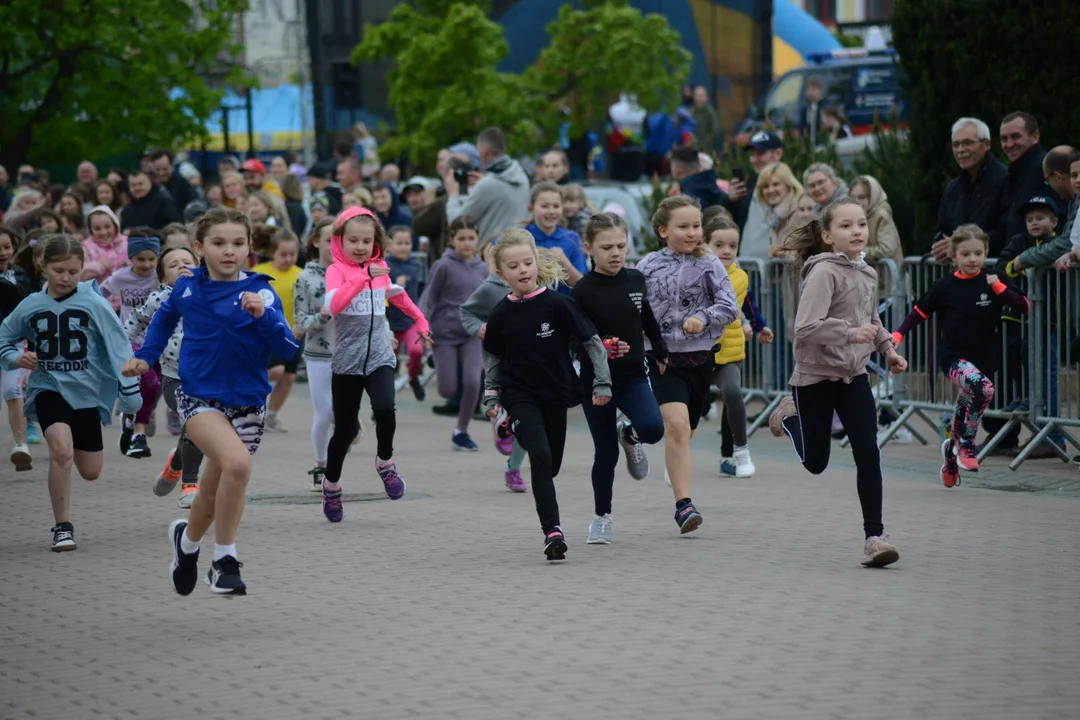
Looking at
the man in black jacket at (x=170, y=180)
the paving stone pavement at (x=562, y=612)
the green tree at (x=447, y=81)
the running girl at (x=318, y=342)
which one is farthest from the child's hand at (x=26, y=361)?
the green tree at (x=447, y=81)

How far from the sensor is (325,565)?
28.5 feet

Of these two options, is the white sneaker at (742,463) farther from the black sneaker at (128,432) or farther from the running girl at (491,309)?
→ the black sneaker at (128,432)

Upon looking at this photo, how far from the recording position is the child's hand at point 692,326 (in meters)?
9.25

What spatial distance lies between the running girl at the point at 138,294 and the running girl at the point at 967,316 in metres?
5.72

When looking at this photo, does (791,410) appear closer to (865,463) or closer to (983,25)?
(865,463)

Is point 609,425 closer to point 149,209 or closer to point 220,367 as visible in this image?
point 220,367

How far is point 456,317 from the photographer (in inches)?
537

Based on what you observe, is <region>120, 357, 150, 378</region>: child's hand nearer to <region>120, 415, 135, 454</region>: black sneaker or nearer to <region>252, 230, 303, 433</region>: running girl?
<region>120, 415, 135, 454</region>: black sneaker

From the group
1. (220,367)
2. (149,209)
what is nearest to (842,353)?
(220,367)

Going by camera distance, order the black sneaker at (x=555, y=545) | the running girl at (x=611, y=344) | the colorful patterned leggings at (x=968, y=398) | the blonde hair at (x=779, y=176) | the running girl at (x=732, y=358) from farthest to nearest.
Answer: the blonde hair at (x=779, y=176), the running girl at (x=732, y=358), the colorful patterned leggings at (x=968, y=398), the running girl at (x=611, y=344), the black sneaker at (x=555, y=545)

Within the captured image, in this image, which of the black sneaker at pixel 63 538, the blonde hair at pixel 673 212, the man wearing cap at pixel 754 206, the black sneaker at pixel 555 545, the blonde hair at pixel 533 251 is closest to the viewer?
the black sneaker at pixel 555 545

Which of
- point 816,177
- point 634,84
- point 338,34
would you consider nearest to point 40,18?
point 338,34

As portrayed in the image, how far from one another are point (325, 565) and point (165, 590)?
83 cm

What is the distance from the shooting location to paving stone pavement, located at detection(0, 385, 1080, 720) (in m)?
5.97
